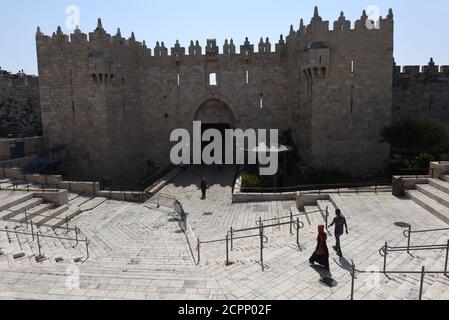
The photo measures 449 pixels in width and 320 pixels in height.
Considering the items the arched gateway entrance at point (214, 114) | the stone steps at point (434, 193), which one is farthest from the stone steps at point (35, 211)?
the stone steps at point (434, 193)

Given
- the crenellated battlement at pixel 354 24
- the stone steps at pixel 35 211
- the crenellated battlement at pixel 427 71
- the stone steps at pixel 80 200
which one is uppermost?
the crenellated battlement at pixel 354 24

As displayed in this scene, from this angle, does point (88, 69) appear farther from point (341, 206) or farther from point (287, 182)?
point (341, 206)

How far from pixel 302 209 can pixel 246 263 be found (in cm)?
670

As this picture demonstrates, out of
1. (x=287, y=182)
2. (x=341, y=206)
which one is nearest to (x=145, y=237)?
(x=341, y=206)

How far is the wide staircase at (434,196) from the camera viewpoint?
12543 mm

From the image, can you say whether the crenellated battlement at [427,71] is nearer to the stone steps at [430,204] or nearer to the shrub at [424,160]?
the shrub at [424,160]

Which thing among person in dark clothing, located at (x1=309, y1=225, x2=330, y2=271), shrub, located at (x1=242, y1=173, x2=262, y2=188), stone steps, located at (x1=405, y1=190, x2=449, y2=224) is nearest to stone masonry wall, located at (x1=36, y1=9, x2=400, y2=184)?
shrub, located at (x1=242, y1=173, x2=262, y2=188)

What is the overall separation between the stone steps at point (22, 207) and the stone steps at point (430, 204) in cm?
1491

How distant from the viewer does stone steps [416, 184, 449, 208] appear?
13055 millimetres

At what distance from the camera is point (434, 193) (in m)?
14.0

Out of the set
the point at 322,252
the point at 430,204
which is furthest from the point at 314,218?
the point at 322,252

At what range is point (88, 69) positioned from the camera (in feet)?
74.3

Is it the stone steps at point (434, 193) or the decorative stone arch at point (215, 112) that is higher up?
the decorative stone arch at point (215, 112)

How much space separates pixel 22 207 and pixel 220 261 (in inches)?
370
